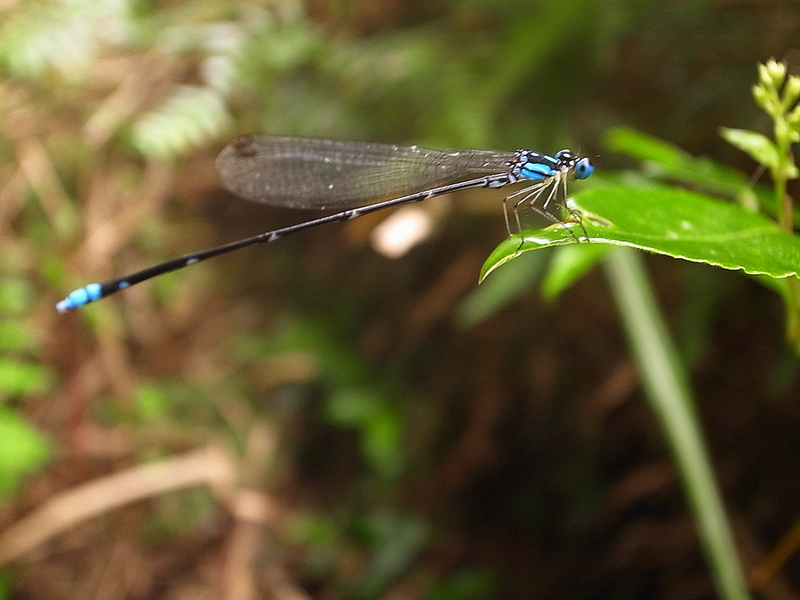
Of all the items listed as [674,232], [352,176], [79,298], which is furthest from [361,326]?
[674,232]

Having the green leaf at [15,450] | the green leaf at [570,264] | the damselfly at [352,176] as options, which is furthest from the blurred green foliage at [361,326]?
the green leaf at [570,264]

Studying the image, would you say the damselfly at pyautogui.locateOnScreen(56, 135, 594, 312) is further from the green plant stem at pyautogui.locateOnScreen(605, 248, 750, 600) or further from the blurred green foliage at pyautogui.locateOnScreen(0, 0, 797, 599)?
the blurred green foliage at pyautogui.locateOnScreen(0, 0, 797, 599)

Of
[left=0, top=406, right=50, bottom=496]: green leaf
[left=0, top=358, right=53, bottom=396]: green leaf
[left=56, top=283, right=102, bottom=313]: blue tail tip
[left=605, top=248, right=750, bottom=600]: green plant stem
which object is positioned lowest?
[left=605, top=248, right=750, bottom=600]: green plant stem

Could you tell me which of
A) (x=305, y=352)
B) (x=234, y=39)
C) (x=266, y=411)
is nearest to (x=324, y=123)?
(x=234, y=39)

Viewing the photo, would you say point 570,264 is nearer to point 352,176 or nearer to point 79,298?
point 352,176

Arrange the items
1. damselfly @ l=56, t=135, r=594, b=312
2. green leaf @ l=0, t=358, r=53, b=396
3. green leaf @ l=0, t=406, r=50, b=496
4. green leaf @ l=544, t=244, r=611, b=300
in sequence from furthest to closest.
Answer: green leaf @ l=0, t=358, r=53, b=396 → green leaf @ l=0, t=406, r=50, b=496 → damselfly @ l=56, t=135, r=594, b=312 → green leaf @ l=544, t=244, r=611, b=300

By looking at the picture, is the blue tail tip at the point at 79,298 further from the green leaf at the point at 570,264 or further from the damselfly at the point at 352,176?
the green leaf at the point at 570,264

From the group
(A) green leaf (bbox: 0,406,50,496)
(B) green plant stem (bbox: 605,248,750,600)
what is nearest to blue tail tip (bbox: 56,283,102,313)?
(A) green leaf (bbox: 0,406,50,496)
